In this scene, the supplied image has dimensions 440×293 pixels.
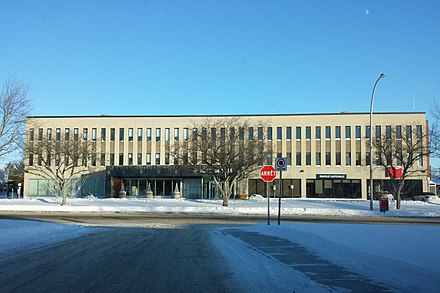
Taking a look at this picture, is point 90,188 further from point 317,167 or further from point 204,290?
point 204,290

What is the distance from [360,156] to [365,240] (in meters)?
55.7

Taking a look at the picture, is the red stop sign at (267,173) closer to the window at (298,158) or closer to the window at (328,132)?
the window at (298,158)

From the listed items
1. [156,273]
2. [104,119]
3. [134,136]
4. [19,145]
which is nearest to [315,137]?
[134,136]

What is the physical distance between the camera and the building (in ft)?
214

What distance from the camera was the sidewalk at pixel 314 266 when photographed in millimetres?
8328

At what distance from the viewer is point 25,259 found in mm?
11930

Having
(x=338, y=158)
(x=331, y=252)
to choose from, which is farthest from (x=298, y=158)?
(x=331, y=252)

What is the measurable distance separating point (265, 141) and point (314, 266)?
52.5 m

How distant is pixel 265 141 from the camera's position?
6272cm

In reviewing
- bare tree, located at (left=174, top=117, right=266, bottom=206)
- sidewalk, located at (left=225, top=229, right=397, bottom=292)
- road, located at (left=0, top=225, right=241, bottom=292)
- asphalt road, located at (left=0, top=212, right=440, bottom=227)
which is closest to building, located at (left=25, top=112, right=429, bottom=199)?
bare tree, located at (left=174, top=117, right=266, bottom=206)

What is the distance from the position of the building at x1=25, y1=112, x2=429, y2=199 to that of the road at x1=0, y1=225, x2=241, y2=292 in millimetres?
48083

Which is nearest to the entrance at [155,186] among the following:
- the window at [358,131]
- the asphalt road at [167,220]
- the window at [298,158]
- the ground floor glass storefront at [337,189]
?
the window at [298,158]

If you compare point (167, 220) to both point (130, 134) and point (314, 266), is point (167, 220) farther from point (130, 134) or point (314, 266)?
point (130, 134)

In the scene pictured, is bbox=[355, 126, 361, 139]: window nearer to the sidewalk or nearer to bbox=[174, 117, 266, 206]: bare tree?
bbox=[174, 117, 266, 206]: bare tree
